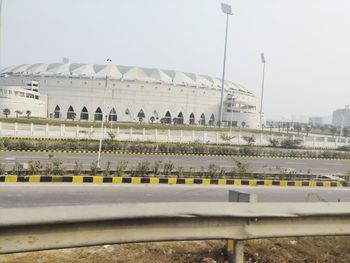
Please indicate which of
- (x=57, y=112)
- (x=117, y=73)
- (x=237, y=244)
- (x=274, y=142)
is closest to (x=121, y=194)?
(x=237, y=244)

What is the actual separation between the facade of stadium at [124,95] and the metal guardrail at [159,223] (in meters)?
63.4

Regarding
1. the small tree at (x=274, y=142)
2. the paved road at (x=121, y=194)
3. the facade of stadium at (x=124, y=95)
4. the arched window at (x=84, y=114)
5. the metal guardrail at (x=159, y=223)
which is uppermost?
the facade of stadium at (x=124, y=95)

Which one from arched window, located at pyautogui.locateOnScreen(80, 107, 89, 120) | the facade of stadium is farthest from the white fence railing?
arched window, located at pyautogui.locateOnScreen(80, 107, 89, 120)

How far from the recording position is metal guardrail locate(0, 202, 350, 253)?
250 centimetres

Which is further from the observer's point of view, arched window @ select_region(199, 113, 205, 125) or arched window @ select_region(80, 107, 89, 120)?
arched window @ select_region(199, 113, 205, 125)

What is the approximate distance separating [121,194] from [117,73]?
70.5 metres

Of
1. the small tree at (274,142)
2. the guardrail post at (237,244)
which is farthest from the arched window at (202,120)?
the guardrail post at (237,244)

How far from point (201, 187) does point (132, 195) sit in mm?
3116

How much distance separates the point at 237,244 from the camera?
9.95ft

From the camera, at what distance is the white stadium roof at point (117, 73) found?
7450cm

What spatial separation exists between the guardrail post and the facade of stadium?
206 feet

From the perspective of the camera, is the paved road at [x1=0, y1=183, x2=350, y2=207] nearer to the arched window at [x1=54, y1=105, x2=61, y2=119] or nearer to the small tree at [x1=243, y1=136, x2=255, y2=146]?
the small tree at [x1=243, y1=136, x2=255, y2=146]

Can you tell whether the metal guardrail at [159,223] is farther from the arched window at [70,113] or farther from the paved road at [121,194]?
the arched window at [70,113]

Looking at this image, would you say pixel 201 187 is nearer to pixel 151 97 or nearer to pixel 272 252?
pixel 272 252
